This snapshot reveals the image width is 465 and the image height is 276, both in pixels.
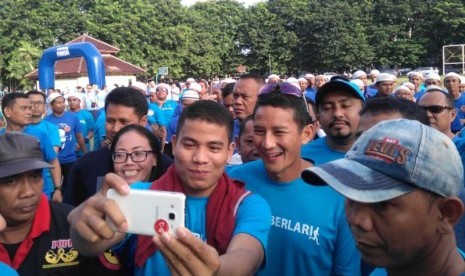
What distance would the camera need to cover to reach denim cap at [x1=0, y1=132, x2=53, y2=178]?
2.49 m

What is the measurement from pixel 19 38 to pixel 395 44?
37667 millimetres

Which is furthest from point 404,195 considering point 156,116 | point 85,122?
Answer: point 85,122

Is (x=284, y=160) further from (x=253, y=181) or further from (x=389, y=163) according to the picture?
(x=389, y=163)

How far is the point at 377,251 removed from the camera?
1.47 m

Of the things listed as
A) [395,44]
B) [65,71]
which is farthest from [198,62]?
[395,44]

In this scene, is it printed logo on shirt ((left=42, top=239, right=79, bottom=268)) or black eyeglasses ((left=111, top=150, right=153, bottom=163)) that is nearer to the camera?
printed logo on shirt ((left=42, top=239, right=79, bottom=268))

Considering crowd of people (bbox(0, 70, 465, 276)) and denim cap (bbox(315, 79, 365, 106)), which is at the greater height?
denim cap (bbox(315, 79, 365, 106))

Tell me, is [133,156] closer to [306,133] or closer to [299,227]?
[306,133]

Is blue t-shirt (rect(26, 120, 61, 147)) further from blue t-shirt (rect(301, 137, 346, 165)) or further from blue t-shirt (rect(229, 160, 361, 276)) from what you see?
blue t-shirt (rect(229, 160, 361, 276))

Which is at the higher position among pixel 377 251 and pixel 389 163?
pixel 389 163

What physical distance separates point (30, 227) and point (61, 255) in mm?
218

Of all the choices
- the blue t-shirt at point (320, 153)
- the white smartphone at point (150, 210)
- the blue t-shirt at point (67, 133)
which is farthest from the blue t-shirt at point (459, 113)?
the white smartphone at point (150, 210)

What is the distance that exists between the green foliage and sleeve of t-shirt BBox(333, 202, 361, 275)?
48348mm

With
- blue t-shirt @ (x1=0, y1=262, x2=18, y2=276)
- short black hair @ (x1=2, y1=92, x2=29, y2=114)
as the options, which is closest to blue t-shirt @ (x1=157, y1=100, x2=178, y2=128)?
short black hair @ (x1=2, y1=92, x2=29, y2=114)
